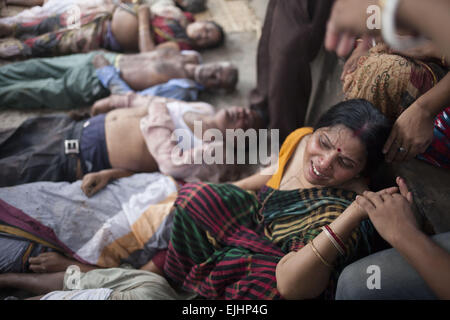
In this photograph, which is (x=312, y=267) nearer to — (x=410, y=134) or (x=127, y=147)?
(x=410, y=134)

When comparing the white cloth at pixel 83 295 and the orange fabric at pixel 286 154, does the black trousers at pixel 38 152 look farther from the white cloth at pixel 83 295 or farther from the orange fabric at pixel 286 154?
the orange fabric at pixel 286 154

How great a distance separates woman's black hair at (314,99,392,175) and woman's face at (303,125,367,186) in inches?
1.0

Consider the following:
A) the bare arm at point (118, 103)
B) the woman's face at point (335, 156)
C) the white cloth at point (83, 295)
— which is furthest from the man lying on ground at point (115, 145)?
the woman's face at point (335, 156)

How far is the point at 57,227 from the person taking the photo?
1508mm

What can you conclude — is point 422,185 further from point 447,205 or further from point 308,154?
point 308,154

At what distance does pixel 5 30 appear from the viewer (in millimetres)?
1864

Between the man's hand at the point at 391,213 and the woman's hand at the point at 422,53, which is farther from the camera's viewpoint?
the woman's hand at the point at 422,53

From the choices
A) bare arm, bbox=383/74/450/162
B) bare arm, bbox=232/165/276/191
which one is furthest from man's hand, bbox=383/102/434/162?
bare arm, bbox=232/165/276/191

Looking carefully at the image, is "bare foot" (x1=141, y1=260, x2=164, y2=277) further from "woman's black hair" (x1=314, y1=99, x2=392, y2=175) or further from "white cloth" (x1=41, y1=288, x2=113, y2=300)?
"woman's black hair" (x1=314, y1=99, x2=392, y2=175)

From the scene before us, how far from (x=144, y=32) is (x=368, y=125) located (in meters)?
2.49

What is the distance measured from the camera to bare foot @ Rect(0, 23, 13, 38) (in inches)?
70.3

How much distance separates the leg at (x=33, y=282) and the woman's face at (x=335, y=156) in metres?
1.32

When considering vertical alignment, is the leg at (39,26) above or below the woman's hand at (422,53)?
below

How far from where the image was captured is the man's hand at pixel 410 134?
3.41 ft
